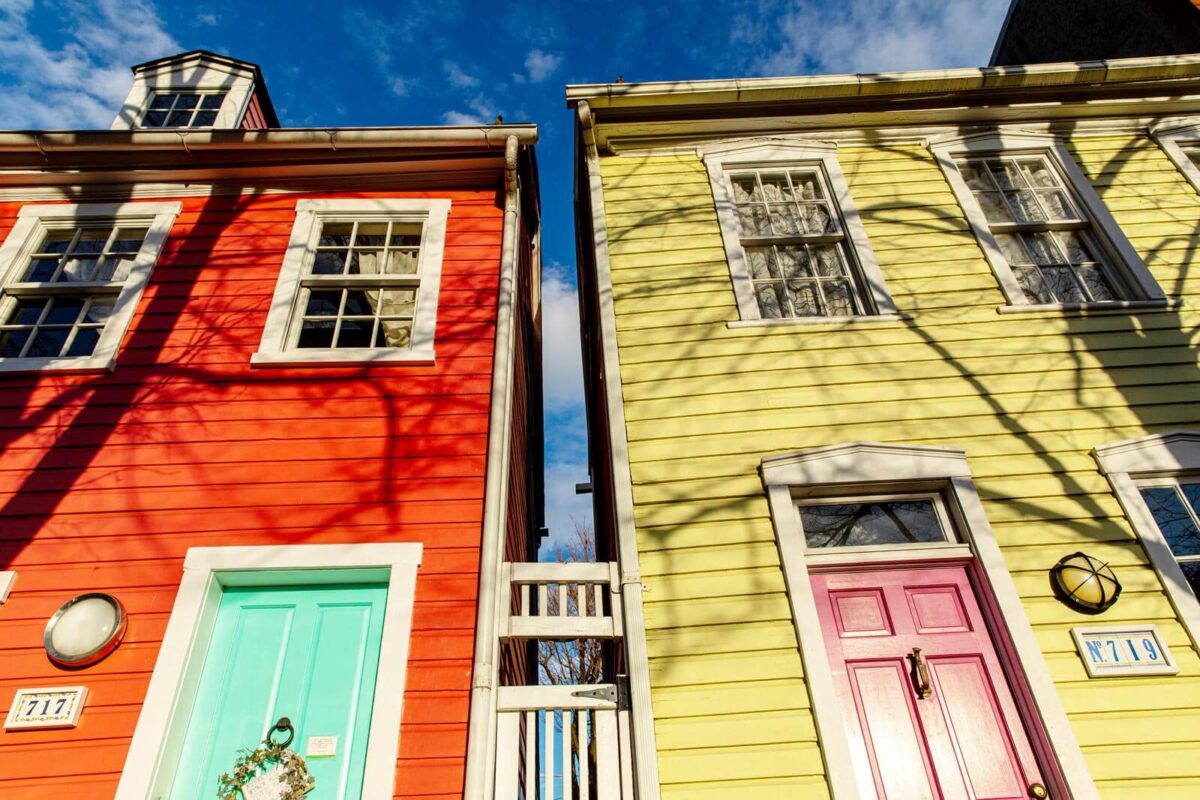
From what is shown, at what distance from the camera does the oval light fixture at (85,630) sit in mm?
3529

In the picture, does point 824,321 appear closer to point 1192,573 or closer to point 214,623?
point 1192,573

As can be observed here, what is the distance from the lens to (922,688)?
3.42m

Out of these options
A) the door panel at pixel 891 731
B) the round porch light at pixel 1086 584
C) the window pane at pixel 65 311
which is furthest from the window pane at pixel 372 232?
the round porch light at pixel 1086 584

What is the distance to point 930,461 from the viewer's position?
407 centimetres

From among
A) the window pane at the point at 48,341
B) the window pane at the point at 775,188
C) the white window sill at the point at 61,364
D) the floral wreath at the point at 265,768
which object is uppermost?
the window pane at the point at 775,188

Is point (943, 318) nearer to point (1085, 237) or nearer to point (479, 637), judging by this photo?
point (1085, 237)

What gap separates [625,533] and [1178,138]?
6.56 metres

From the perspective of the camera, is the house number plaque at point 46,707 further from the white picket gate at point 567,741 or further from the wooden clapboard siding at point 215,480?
the white picket gate at point 567,741

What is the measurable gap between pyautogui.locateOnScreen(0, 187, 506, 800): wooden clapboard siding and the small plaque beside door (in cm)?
339

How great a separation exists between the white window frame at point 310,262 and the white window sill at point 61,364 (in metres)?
1.05

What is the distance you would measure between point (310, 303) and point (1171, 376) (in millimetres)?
6470

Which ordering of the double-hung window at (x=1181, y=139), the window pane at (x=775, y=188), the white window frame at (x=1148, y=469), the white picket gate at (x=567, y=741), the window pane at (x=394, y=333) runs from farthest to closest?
the double-hung window at (x=1181, y=139), the window pane at (x=775, y=188), the window pane at (x=394, y=333), the white window frame at (x=1148, y=469), the white picket gate at (x=567, y=741)

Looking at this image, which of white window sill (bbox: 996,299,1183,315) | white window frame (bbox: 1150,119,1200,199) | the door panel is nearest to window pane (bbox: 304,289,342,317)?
the door panel

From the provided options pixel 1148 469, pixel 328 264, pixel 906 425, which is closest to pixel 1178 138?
pixel 1148 469
